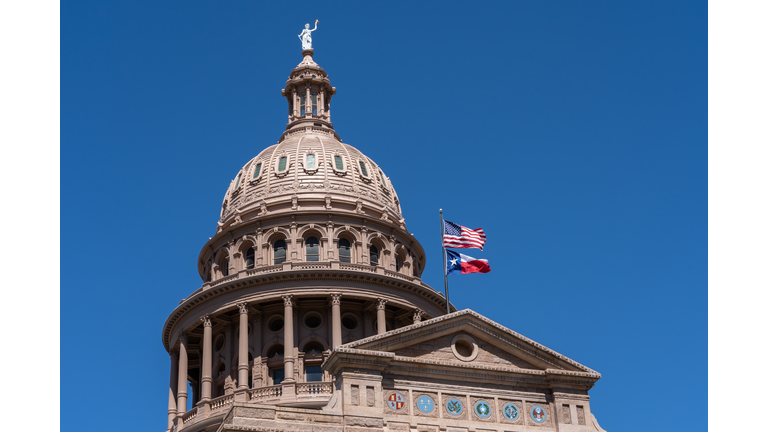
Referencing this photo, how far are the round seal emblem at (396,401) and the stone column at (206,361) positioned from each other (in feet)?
84.5

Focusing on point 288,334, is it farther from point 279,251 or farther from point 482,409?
point 482,409

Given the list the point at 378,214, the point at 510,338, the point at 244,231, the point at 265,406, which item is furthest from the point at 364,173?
the point at 265,406

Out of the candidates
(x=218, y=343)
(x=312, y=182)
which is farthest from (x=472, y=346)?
(x=312, y=182)

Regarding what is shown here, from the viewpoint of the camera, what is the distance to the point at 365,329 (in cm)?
6347

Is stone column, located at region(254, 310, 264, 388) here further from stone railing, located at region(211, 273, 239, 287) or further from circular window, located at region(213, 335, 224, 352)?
circular window, located at region(213, 335, 224, 352)

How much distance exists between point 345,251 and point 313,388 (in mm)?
11955

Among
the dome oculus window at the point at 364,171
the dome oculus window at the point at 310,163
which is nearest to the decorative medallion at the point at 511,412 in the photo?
the dome oculus window at the point at 310,163

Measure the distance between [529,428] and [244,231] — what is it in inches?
1342

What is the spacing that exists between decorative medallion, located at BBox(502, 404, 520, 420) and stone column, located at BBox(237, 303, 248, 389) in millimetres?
24061

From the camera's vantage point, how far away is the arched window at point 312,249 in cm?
6506

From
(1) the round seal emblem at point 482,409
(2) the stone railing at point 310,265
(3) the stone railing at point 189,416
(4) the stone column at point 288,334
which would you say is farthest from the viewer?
(2) the stone railing at point 310,265

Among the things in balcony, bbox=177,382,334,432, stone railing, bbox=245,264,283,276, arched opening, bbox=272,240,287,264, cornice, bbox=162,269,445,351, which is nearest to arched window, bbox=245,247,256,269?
arched opening, bbox=272,240,287,264

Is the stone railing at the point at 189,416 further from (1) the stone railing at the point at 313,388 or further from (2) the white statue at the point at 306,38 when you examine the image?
(2) the white statue at the point at 306,38

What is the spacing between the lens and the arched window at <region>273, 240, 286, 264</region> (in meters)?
65.4
